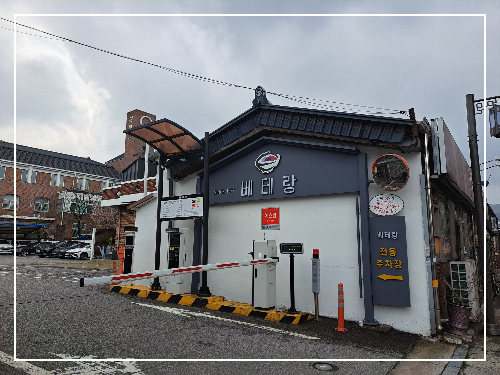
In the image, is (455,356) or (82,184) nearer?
(455,356)

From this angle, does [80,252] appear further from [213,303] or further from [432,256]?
[432,256]

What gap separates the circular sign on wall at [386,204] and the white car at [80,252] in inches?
1090

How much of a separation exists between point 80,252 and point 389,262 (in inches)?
1109

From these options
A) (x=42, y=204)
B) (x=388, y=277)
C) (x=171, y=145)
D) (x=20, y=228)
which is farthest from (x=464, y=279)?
(x=42, y=204)

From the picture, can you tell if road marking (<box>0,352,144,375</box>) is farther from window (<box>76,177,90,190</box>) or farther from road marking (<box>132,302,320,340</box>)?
window (<box>76,177,90,190</box>)

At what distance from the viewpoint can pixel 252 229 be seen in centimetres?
984

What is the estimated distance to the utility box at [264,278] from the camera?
27.5 feet

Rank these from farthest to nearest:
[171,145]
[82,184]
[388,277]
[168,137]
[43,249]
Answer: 1. [82,184]
2. [43,249]
3. [171,145]
4. [168,137]
5. [388,277]

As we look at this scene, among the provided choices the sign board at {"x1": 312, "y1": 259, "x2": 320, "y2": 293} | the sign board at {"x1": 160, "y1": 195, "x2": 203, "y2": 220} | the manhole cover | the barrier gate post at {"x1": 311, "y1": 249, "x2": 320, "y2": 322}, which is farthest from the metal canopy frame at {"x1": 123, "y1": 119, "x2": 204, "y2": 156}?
the manhole cover

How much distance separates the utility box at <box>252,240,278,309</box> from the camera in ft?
27.5

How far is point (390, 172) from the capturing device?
25.3ft

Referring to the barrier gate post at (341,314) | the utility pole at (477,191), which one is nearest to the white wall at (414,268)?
the barrier gate post at (341,314)

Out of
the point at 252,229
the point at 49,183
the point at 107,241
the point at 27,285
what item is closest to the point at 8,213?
the point at 49,183

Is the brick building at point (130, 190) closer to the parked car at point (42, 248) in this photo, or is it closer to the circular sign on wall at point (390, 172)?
the circular sign on wall at point (390, 172)
